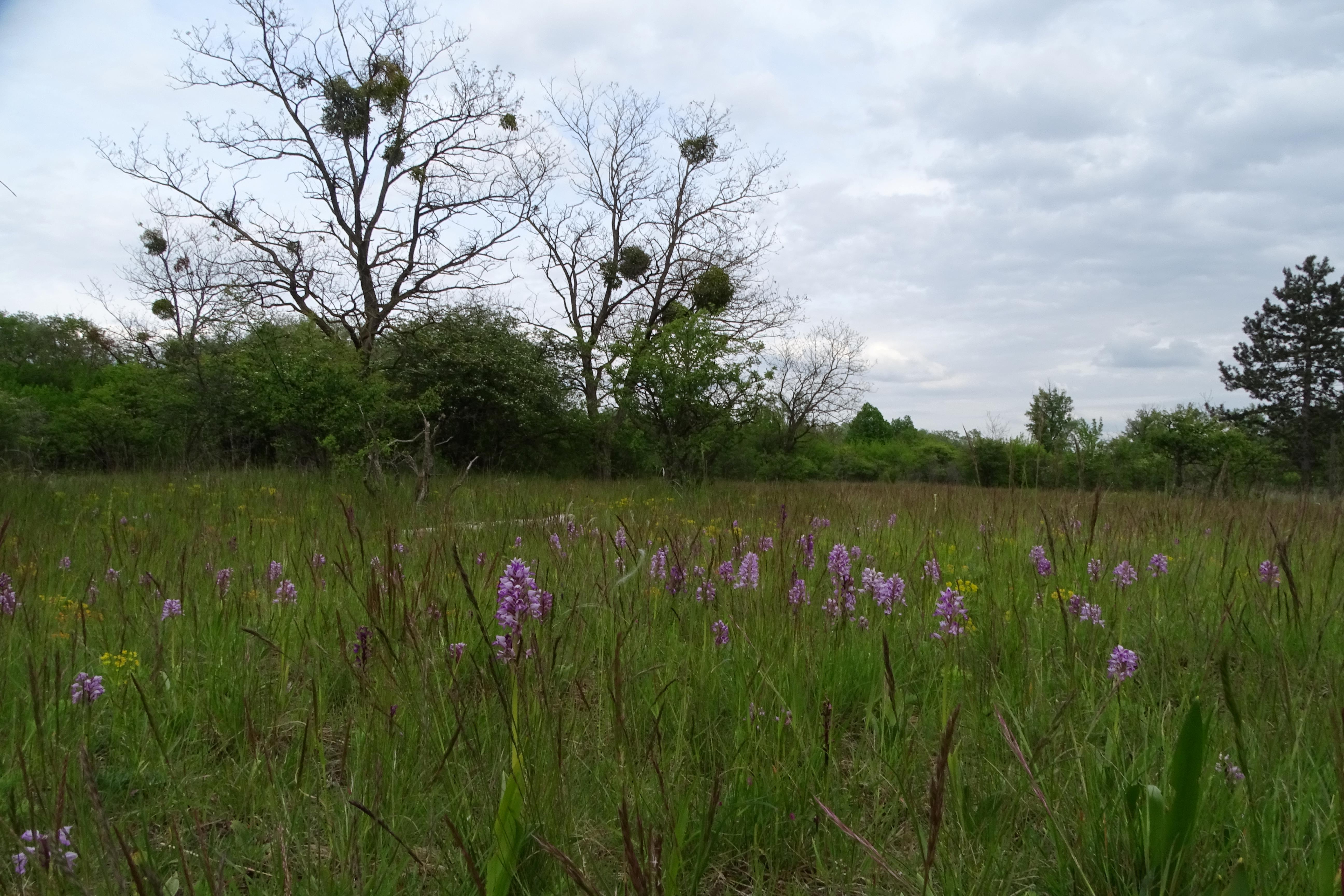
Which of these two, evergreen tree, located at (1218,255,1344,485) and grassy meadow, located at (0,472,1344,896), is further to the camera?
evergreen tree, located at (1218,255,1344,485)

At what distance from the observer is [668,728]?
1729 mm

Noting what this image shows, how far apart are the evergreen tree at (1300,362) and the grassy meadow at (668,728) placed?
1309 inches

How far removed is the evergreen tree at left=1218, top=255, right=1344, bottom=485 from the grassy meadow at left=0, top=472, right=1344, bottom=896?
33.2m

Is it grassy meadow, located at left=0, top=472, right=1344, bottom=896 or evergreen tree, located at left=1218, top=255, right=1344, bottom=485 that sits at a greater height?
evergreen tree, located at left=1218, top=255, right=1344, bottom=485

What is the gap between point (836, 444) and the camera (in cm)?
2977

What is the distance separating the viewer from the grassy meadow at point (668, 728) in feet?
3.81

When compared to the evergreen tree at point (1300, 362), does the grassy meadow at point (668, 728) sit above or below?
below

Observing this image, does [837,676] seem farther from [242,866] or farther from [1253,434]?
[1253,434]

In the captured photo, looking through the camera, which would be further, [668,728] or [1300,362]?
[1300,362]

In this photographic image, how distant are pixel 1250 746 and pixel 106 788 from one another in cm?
243

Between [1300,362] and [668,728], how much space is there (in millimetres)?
38319

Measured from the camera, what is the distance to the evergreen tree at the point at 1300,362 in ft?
91.0

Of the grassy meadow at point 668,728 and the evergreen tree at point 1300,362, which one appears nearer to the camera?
the grassy meadow at point 668,728

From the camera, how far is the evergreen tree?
91.0 feet
